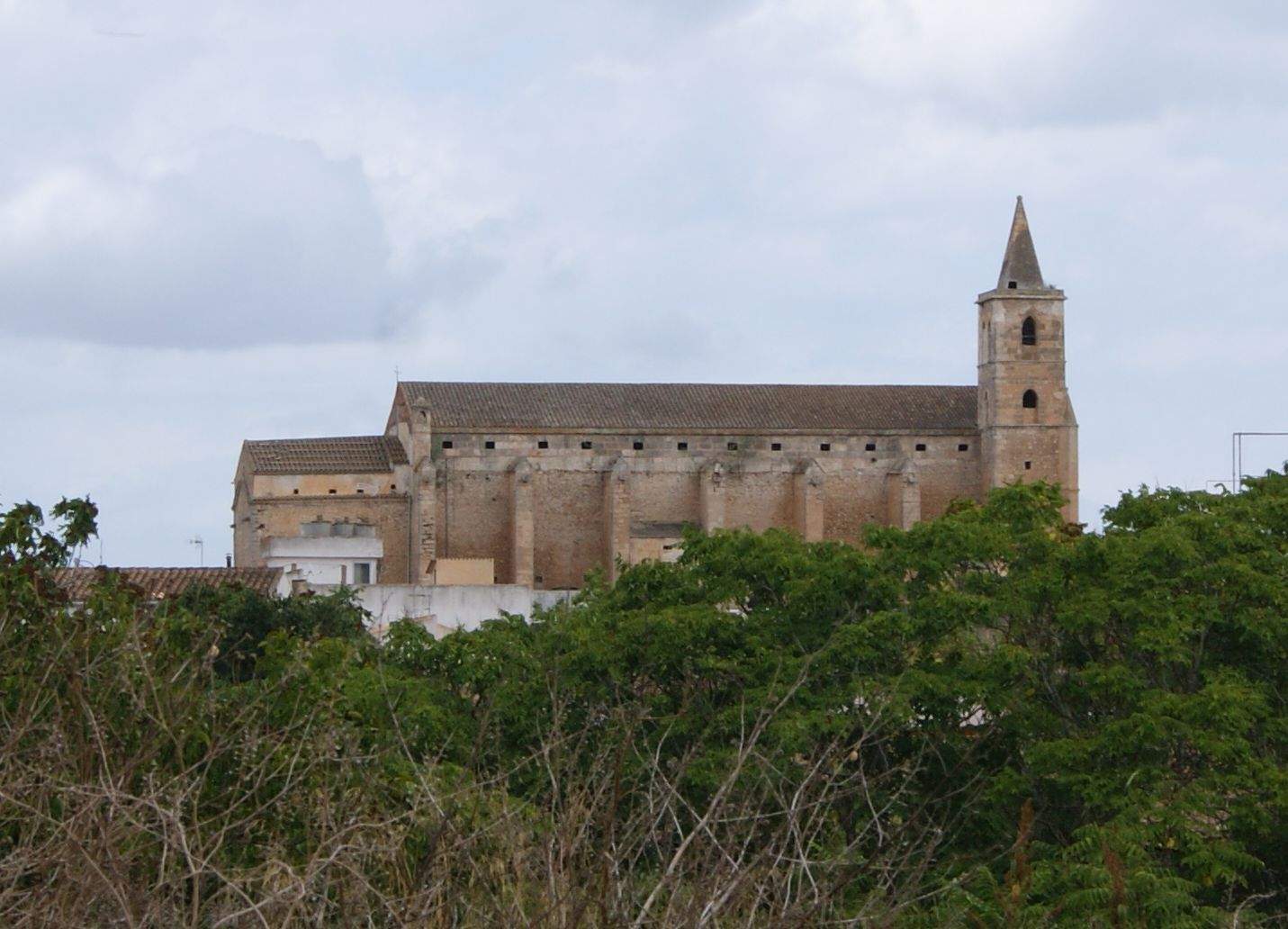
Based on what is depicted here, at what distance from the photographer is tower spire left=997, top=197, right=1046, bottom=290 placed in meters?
56.2

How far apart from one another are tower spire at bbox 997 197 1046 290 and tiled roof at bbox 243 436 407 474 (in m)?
16.8

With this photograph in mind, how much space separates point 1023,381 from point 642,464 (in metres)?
10.4

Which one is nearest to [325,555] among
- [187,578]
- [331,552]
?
[331,552]

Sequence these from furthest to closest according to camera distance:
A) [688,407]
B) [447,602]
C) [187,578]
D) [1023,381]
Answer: [1023,381], [688,407], [447,602], [187,578]

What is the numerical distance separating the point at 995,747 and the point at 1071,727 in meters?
0.70

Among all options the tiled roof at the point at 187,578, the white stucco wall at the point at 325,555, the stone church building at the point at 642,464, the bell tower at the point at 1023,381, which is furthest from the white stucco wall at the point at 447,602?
the bell tower at the point at 1023,381

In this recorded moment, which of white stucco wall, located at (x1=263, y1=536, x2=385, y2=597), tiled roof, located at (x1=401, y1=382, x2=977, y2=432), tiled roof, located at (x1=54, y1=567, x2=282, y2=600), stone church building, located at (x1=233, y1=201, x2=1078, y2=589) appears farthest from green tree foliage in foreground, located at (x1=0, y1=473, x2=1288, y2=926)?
tiled roof, located at (x1=401, y1=382, x2=977, y2=432)

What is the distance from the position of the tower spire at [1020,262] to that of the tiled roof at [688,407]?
Answer: 3.25 metres

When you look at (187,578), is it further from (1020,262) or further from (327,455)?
(1020,262)

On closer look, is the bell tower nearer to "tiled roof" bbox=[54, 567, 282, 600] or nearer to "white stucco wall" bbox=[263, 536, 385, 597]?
"white stucco wall" bbox=[263, 536, 385, 597]

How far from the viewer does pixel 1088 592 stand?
19766 millimetres

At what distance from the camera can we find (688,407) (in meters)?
53.9

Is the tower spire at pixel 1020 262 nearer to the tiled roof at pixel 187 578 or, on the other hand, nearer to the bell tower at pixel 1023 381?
the bell tower at pixel 1023 381

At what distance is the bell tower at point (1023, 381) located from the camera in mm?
54000
